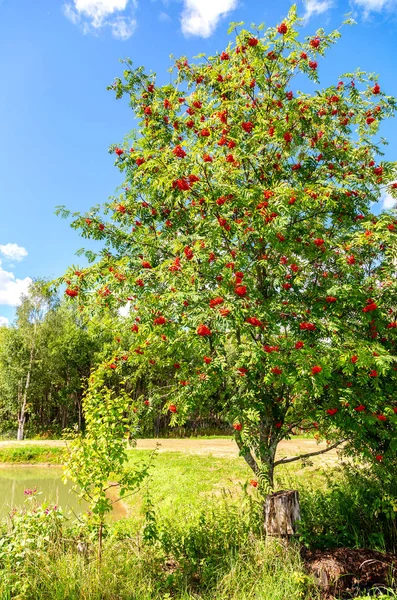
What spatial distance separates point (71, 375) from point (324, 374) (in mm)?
36714

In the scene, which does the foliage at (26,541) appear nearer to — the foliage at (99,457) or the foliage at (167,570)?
the foliage at (167,570)

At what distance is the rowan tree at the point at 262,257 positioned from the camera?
4863 mm

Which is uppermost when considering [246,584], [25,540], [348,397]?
[348,397]

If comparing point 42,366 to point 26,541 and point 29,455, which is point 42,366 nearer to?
point 29,455

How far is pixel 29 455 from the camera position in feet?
71.6

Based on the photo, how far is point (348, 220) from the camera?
19.6 feet

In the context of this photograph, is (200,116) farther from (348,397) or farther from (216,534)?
(216,534)

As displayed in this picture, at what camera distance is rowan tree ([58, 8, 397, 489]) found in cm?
486

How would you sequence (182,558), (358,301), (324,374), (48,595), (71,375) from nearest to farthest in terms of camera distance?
(48,595)
(324,374)
(358,301)
(182,558)
(71,375)

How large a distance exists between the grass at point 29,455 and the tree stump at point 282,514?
19.0 meters

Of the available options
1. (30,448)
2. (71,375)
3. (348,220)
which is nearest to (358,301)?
(348,220)

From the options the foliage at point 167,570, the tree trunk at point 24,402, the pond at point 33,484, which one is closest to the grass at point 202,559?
the foliage at point 167,570

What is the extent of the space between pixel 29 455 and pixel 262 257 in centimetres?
2161

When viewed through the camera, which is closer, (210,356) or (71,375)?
(210,356)
